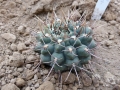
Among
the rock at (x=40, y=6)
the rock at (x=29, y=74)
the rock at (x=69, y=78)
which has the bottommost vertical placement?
the rock at (x=69, y=78)

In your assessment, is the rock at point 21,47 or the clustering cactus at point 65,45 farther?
the rock at point 21,47

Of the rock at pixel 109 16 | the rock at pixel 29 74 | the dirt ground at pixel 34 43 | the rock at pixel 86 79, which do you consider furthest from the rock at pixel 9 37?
the rock at pixel 109 16

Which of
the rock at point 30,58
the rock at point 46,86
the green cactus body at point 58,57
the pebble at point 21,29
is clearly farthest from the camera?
the pebble at point 21,29

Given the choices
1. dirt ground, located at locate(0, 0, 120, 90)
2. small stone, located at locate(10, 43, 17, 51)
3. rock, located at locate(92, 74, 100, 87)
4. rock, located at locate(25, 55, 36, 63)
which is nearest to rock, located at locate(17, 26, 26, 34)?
dirt ground, located at locate(0, 0, 120, 90)

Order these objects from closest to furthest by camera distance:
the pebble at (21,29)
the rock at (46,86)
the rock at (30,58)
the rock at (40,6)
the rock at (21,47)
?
the rock at (46,86) → the rock at (30,58) → the rock at (21,47) → the pebble at (21,29) → the rock at (40,6)

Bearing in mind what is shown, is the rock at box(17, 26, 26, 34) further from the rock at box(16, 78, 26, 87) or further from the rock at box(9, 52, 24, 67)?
the rock at box(16, 78, 26, 87)

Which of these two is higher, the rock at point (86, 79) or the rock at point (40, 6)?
the rock at point (40, 6)

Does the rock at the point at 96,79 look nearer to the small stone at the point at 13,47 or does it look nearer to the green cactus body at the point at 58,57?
the green cactus body at the point at 58,57
